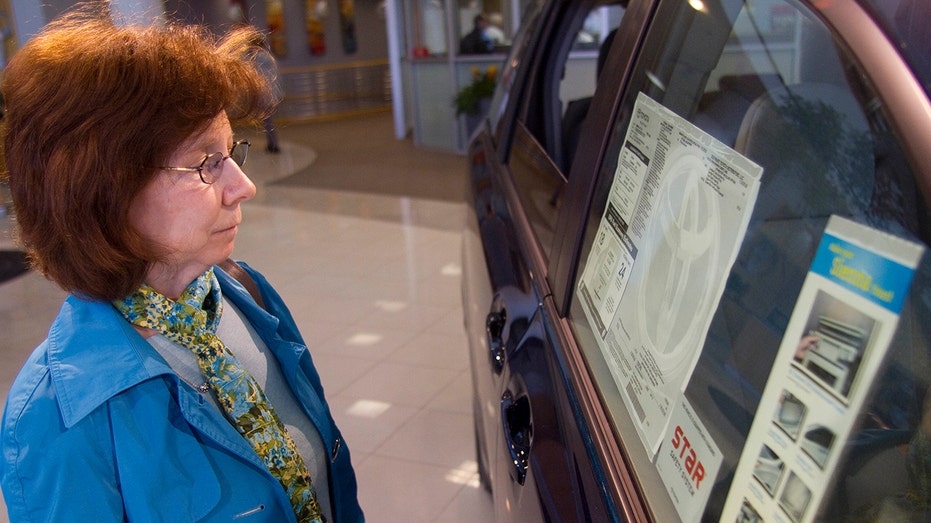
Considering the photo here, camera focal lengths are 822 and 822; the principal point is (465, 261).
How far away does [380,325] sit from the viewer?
4.13 meters

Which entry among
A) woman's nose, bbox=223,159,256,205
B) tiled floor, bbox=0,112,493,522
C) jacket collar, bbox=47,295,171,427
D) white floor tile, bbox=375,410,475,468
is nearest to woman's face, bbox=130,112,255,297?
woman's nose, bbox=223,159,256,205

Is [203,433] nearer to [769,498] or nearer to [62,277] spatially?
[62,277]

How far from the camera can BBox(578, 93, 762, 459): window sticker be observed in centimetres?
78

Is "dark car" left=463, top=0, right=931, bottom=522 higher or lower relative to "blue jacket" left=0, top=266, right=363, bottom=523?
higher

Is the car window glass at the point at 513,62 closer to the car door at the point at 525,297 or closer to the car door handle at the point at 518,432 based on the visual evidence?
the car door at the point at 525,297

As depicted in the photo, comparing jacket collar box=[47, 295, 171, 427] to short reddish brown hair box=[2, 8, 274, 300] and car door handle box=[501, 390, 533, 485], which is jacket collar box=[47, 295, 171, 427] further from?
car door handle box=[501, 390, 533, 485]

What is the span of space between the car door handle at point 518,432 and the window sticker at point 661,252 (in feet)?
0.56

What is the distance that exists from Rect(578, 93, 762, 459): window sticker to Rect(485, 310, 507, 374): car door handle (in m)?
0.33

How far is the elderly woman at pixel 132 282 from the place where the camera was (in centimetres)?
105

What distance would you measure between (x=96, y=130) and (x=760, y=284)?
2.78 ft

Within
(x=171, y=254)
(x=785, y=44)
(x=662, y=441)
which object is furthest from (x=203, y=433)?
(x=785, y=44)

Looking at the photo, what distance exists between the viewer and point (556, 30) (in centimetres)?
235

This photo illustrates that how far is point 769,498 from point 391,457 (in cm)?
238

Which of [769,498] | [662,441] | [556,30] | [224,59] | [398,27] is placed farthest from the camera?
[398,27]
